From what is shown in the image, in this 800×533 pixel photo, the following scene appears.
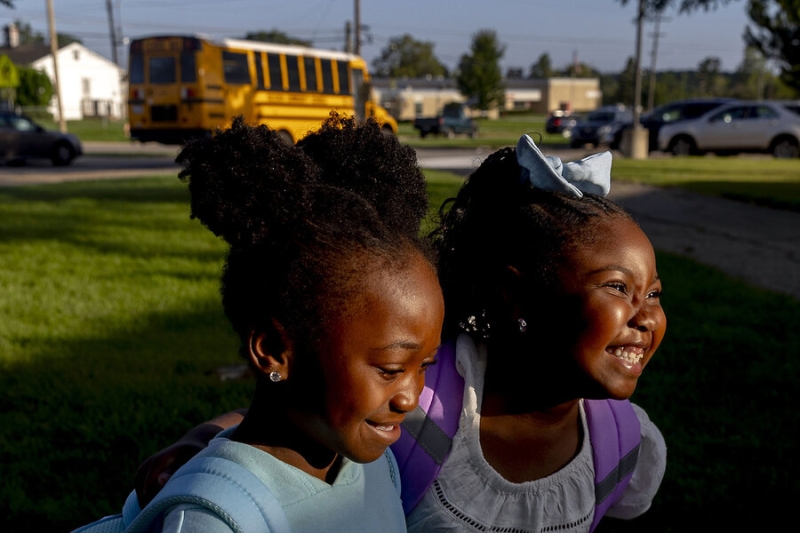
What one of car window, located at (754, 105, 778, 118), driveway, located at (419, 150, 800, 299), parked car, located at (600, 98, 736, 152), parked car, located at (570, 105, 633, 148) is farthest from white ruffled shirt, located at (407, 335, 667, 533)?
parked car, located at (570, 105, 633, 148)

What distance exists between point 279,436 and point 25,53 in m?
80.1

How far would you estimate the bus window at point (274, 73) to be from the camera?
19.9 metres

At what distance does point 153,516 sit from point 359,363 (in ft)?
1.44

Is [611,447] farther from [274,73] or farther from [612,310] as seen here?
[274,73]

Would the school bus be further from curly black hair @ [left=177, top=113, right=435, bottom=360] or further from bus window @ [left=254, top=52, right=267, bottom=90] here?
curly black hair @ [left=177, top=113, right=435, bottom=360]

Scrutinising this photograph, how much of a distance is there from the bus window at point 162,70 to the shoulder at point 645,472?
61.2 feet

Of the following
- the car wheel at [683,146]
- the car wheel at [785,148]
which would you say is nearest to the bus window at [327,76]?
the car wheel at [683,146]

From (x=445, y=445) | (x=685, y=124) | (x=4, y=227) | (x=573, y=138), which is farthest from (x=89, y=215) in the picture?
(x=573, y=138)

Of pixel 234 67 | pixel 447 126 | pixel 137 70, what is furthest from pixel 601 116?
pixel 137 70

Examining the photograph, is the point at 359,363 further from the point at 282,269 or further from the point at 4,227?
the point at 4,227

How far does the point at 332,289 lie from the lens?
5.01ft

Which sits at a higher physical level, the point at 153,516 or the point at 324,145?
the point at 324,145

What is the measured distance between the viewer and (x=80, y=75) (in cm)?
7194

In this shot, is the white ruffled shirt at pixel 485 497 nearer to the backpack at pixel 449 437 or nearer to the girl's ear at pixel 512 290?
the backpack at pixel 449 437
